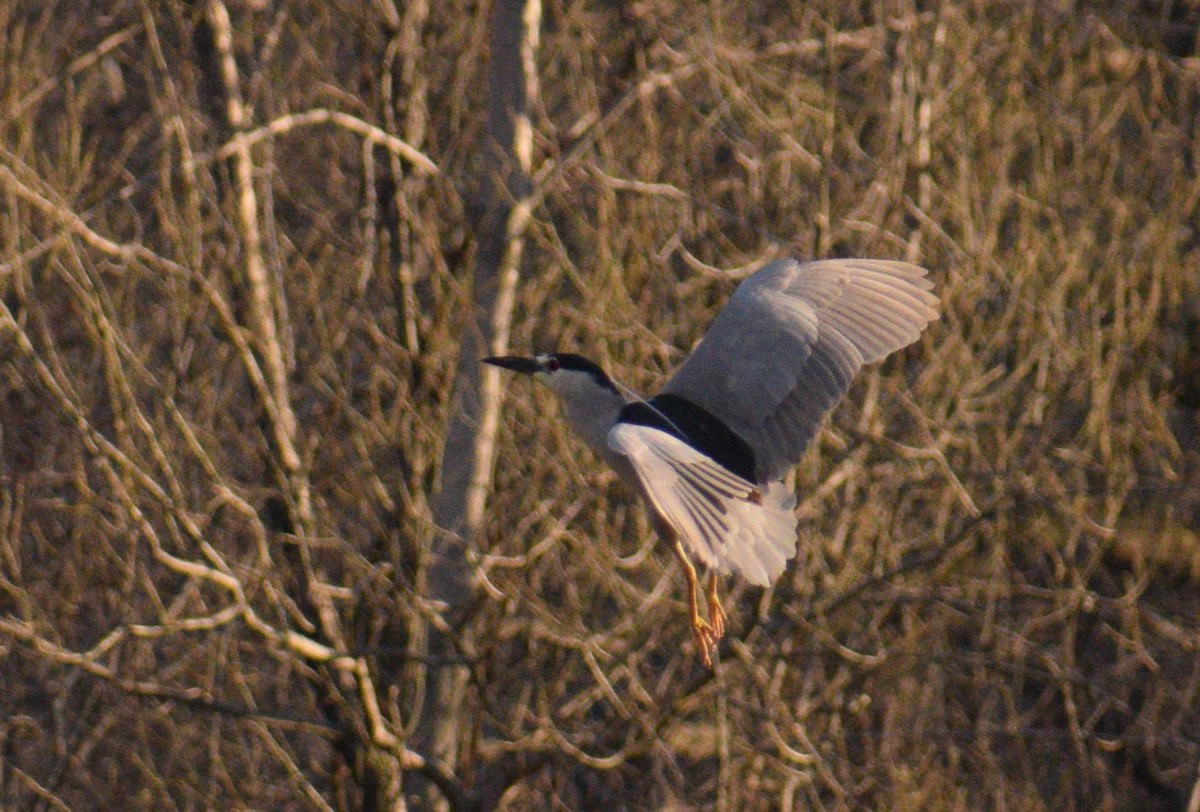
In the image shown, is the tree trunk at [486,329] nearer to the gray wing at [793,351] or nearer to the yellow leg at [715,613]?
the gray wing at [793,351]

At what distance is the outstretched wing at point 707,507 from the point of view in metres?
3.76

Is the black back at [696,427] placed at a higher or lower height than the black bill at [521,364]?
lower

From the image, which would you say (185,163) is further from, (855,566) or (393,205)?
(855,566)

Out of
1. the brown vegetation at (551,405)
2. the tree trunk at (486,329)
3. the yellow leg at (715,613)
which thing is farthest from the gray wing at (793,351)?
the tree trunk at (486,329)

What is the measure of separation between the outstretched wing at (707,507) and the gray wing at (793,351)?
527 millimetres

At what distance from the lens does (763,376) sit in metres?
4.69

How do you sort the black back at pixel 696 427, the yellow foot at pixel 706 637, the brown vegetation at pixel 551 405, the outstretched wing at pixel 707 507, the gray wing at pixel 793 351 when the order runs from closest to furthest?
the outstretched wing at pixel 707 507, the yellow foot at pixel 706 637, the black back at pixel 696 427, the gray wing at pixel 793 351, the brown vegetation at pixel 551 405

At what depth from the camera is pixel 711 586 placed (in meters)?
4.64

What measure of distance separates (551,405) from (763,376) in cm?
95

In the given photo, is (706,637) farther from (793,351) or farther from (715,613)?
(793,351)

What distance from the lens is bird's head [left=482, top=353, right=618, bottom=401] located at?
14.6 ft

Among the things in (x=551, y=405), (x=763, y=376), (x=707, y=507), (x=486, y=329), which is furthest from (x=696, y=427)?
(x=486, y=329)

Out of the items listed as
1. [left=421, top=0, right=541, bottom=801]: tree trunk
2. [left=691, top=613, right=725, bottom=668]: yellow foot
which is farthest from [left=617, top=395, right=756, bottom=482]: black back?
[left=421, top=0, right=541, bottom=801]: tree trunk

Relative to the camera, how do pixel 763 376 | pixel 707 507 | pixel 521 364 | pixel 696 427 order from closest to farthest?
1. pixel 707 507
2. pixel 696 427
3. pixel 521 364
4. pixel 763 376
